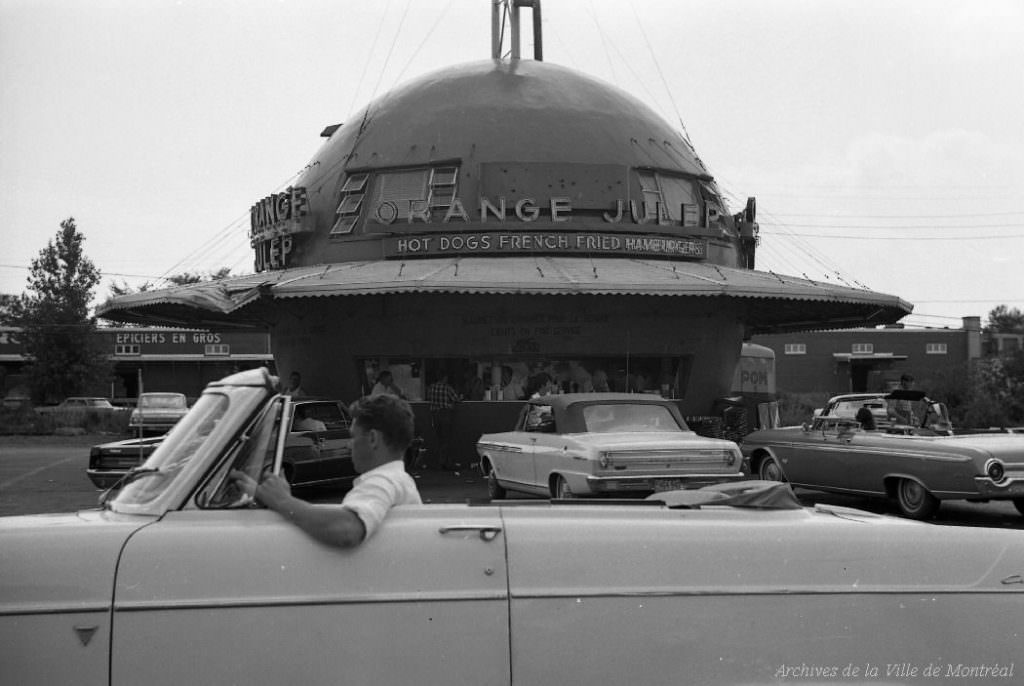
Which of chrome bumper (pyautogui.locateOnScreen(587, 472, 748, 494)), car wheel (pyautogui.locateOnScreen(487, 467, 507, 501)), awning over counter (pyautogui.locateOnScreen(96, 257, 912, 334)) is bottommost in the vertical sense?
car wheel (pyautogui.locateOnScreen(487, 467, 507, 501))

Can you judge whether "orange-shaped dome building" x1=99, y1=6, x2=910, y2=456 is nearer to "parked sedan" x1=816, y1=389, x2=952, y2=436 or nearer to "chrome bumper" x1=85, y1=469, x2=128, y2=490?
"chrome bumper" x1=85, y1=469, x2=128, y2=490

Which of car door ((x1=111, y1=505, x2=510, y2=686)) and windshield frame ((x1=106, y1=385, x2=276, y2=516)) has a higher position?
windshield frame ((x1=106, y1=385, x2=276, y2=516))

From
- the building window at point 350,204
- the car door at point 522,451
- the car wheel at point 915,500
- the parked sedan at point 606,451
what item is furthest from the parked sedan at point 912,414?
the building window at point 350,204

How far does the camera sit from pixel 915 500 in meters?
12.4

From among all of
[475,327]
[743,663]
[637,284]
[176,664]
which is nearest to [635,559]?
[743,663]

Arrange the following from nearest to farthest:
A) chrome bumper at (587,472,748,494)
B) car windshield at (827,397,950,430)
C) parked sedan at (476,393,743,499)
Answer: chrome bumper at (587,472,748,494), parked sedan at (476,393,743,499), car windshield at (827,397,950,430)

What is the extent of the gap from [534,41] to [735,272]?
881 cm

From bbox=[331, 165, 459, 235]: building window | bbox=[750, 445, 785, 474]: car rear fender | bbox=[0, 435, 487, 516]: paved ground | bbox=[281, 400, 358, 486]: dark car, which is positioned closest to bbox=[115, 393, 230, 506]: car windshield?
bbox=[0, 435, 487, 516]: paved ground

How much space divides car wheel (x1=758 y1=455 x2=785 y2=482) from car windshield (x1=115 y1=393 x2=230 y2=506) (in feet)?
37.6

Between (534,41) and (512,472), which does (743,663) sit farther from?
(534,41)

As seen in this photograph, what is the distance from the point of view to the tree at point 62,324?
151 ft

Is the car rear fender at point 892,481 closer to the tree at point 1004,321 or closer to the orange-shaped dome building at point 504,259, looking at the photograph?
the orange-shaped dome building at point 504,259

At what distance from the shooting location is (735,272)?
21328 millimetres

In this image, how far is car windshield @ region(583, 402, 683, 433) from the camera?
13.3 meters
